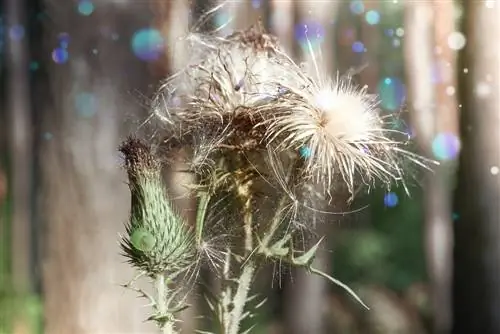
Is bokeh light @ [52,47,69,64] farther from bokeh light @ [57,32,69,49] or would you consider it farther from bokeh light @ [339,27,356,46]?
bokeh light @ [339,27,356,46]

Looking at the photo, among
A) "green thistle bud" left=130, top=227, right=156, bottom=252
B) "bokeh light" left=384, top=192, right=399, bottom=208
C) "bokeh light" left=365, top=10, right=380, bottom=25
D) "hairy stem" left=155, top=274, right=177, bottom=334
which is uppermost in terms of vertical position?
"bokeh light" left=365, top=10, right=380, bottom=25

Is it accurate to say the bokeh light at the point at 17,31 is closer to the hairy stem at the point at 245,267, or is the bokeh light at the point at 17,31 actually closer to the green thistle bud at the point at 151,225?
the green thistle bud at the point at 151,225

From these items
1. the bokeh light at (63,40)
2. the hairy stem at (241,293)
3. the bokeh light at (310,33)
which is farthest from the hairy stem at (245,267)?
the bokeh light at (63,40)

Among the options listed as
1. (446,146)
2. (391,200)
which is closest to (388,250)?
(391,200)

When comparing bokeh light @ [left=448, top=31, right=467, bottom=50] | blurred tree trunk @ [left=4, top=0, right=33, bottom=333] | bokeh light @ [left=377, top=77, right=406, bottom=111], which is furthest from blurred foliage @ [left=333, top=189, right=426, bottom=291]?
blurred tree trunk @ [left=4, top=0, right=33, bottom=333]

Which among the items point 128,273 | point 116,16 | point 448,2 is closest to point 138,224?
point 128,273

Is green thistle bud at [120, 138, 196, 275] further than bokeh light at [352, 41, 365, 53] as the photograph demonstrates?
No

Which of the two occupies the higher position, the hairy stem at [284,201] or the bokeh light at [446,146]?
the bokeh light at [446,146]

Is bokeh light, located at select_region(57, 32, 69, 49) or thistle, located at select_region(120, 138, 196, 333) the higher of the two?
bokeh light, located at select_region(57, 32, 69, 49)
